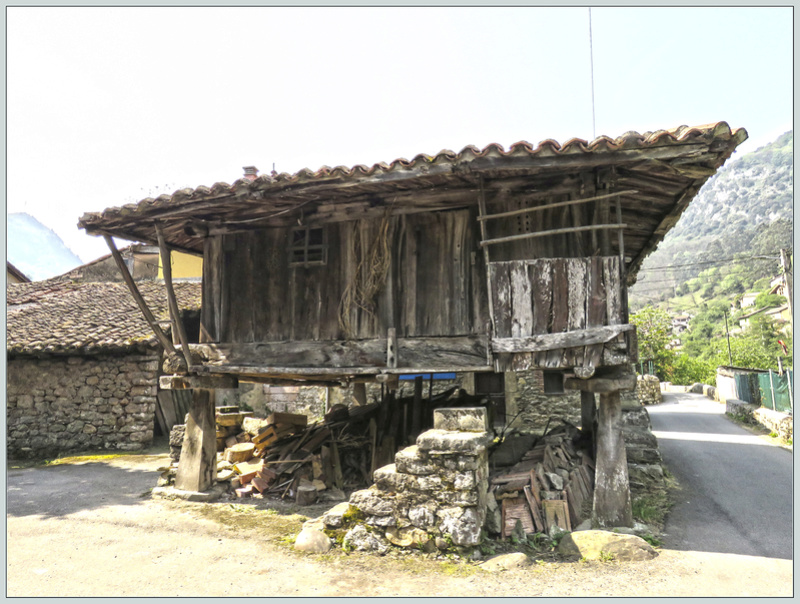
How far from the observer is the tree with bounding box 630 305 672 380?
Answer: 27.8 meters

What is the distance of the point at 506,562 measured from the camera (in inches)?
170

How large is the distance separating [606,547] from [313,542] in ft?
8.45

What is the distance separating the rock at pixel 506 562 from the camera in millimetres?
4262

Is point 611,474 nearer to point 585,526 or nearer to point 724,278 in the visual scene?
point 585,526

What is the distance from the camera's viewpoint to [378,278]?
6.24 metres

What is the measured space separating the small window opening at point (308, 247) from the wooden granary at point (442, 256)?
0.06ft

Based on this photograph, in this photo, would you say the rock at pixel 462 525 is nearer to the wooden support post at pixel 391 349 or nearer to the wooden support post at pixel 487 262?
the wooden support post at pixel 487 262

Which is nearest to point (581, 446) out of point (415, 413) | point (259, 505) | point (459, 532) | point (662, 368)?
point (415, 413)

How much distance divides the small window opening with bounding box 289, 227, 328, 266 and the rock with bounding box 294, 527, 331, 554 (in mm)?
3177

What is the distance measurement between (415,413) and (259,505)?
2.68m

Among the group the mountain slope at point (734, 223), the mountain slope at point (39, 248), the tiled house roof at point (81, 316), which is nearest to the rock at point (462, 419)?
the tiled house roof at point (81, 316)

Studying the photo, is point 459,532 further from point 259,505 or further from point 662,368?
point 662,368

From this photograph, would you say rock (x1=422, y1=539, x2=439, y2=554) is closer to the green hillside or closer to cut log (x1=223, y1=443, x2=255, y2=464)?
cut log (x1=223, y1=443, x2=255, y2=464)

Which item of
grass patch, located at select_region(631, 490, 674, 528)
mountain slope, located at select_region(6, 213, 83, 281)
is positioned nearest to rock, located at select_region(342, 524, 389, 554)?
grass patch, located at select_region(631, 490, 674, 528)
